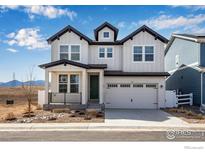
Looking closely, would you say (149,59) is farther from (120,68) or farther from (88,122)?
(88,122)

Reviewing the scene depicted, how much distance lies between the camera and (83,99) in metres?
20.1

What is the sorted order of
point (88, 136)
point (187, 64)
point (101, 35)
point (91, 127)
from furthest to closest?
point (187, 64), point (101, 35), point (91, 127), point (88, 136)

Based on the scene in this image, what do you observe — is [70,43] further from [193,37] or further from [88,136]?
[88,136]

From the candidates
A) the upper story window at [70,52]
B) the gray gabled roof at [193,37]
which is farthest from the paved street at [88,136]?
the gray gabled roof at [193,37]

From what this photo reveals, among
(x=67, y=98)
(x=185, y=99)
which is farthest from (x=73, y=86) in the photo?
(x=185, y=99)

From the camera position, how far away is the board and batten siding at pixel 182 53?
22.5 metres

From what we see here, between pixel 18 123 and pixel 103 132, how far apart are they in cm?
490

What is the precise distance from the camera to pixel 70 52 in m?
22.2

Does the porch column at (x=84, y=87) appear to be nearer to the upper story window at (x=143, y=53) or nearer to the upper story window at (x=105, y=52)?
the upper story window at (x=105, y=52)

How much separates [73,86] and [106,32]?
5.14 meters

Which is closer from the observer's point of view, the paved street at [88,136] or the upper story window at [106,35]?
the paved street at [88,136]

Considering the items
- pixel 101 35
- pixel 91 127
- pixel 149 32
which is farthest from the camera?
pixel 101 35

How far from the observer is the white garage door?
71.1 feet
